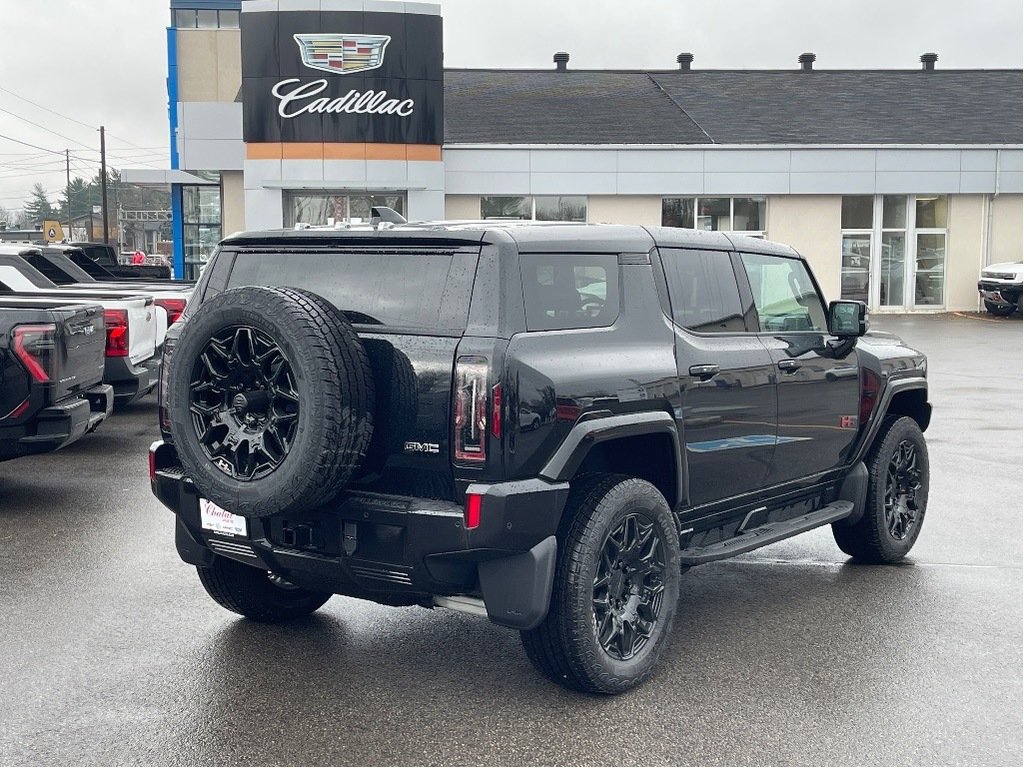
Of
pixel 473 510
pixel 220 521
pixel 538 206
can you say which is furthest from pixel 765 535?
pixel 538 206

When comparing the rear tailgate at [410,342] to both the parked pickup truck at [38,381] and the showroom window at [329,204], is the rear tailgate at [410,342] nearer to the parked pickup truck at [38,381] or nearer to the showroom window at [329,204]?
the parked pickup truck at [38,381]

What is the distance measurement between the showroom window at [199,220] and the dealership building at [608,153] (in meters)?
7.13

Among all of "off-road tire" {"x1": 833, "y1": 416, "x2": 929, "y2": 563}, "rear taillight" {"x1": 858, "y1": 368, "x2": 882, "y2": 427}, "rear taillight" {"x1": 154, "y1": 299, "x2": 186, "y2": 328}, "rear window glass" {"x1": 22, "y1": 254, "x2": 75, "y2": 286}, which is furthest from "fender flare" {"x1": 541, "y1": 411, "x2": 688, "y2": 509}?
"rear window glass" {"x1": 22, "y1": 254, "x2": 75, "y2": 286}

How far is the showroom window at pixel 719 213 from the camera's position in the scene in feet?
105

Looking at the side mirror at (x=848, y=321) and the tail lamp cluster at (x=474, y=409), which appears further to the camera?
the side mirror at (x=848, y=321)

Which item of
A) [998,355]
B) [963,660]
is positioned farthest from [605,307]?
[998,355]

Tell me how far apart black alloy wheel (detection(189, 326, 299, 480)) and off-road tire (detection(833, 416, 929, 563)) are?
3.70m

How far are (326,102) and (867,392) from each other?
24.5 m

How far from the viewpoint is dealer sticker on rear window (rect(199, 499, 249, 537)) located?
469cm

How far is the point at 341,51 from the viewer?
28844 millimetres

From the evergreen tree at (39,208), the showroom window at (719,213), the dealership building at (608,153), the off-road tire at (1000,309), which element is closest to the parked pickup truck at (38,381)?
the dealership building at (608,153)

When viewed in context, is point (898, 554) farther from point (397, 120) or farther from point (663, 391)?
point (397, 120)

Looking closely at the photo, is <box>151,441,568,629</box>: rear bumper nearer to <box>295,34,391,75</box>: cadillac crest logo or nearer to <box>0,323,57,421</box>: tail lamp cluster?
<box>0,323,57,421</box>: tail lamp cluster

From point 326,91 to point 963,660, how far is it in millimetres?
26133
